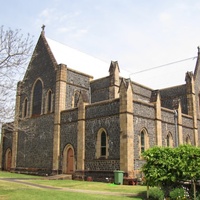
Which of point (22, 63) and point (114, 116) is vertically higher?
point (22, 63)

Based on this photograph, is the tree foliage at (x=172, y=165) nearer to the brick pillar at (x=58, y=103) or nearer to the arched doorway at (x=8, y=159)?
the brick pillar at (x=58, y=103)

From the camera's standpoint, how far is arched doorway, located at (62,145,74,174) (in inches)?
1014

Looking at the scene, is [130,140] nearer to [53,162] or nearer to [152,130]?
[152,130]

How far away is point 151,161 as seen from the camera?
46.5 feet

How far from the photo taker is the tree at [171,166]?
12992mm

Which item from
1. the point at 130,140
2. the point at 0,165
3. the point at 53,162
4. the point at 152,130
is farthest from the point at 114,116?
the point at 0,165

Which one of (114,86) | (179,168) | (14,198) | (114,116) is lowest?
(14,198)

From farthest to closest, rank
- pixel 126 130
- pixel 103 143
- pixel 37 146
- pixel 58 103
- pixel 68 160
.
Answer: pixel 37 146, pixel 58 103, pixel 68 160, pixel 103 143, pixel 126 130

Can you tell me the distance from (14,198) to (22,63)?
698 cm

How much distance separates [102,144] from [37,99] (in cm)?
1173

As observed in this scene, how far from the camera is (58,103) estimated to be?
91.0 ft

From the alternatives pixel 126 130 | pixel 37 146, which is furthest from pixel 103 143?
pixel 37 146

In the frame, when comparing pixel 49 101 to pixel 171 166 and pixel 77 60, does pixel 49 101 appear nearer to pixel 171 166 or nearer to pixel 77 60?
pixel 77 60

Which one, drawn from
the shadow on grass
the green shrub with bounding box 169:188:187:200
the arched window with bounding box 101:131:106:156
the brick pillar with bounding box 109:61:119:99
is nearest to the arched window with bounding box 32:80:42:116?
the brick pillar with bounding box 109:61:119:99
